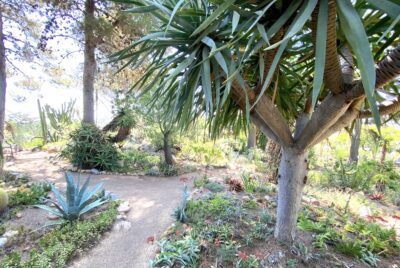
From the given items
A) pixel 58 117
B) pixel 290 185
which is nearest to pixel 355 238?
pixel 290 185

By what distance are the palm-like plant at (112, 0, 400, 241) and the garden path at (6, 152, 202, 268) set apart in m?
1.52

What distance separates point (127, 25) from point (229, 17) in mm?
4843

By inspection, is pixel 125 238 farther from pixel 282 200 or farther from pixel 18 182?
pixel 18 182

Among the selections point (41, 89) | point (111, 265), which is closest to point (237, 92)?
point (111, 265)

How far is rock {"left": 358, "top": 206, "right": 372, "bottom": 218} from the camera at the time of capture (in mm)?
3871

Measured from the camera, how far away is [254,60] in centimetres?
191

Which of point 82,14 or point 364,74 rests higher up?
point 82,14

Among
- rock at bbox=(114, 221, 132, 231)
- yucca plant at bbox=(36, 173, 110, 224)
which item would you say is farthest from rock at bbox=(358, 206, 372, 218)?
yucca plant at bbox=(36, 173, 110, 224)

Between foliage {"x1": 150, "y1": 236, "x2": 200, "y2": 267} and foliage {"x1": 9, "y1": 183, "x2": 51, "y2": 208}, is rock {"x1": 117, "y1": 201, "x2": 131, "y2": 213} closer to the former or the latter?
foliage {"x1": 9, "y1": 183, "x2": 51, "y2": 208}

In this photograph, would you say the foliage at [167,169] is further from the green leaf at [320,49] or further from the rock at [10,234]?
the green leaf at [320,49]

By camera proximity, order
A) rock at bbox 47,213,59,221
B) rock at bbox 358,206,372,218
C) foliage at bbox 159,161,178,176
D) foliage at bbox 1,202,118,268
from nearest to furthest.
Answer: foliage at bbox 1,202,118,268 → rock at bbox 47,213,59,221 → rock at bbox 358,206,372,218 → foliage at bbox 159,161,178,176

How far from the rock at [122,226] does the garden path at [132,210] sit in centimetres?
4

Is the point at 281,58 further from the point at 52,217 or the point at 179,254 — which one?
the point at 52,217

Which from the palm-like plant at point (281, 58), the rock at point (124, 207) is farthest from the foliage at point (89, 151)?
the palm-like plant at point (281, 58)
